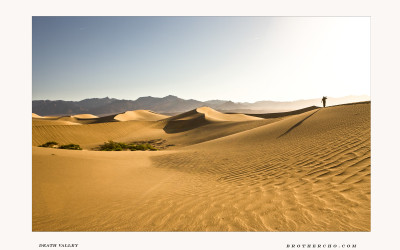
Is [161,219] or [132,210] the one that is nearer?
[161,219]

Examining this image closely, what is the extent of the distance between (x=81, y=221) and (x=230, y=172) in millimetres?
4180

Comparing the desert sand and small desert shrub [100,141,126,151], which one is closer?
the desert sand

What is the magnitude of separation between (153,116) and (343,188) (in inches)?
2633

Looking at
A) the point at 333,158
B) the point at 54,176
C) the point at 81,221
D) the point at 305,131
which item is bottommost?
the point at 81,221

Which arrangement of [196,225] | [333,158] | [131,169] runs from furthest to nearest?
[131,169]
[333,158]
[196,225]

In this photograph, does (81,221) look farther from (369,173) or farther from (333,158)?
(333,158)

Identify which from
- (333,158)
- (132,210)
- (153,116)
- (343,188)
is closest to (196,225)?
(132,210)

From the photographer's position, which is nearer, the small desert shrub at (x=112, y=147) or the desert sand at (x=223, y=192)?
the desert sand at (x=223, y=192)

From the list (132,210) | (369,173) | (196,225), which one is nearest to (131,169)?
(132,210)

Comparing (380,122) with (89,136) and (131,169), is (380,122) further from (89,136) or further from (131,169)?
(89,136)

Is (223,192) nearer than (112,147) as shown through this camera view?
Yes

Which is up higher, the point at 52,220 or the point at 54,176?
the point at 54,176

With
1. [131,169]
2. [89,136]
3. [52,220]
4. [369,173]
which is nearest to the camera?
[52,220]

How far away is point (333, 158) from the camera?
5059mm
